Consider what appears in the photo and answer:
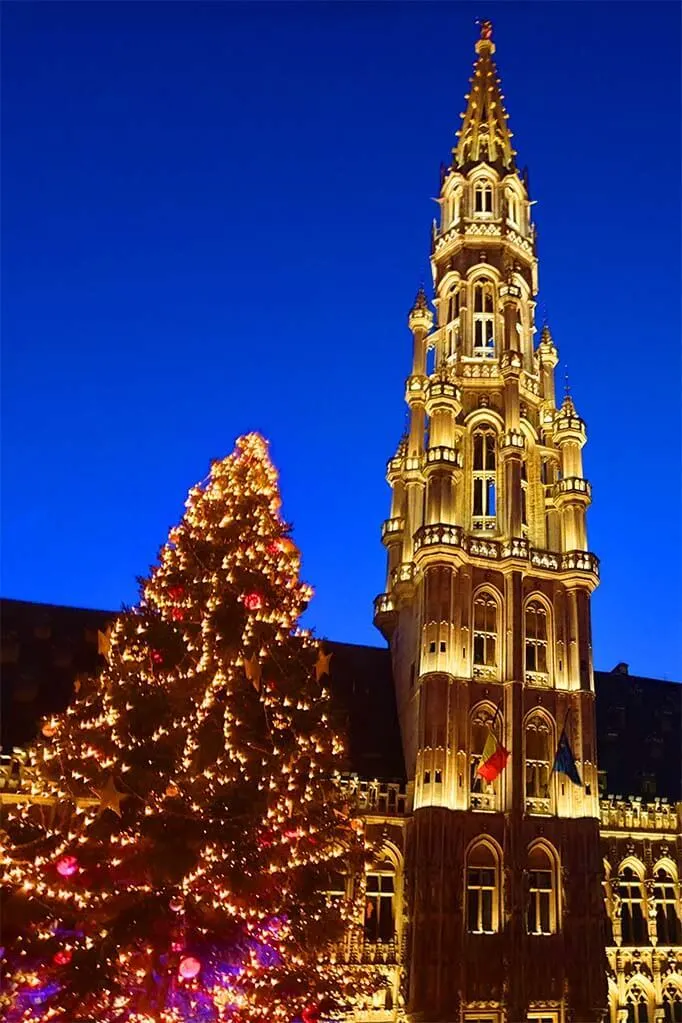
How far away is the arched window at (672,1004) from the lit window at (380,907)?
1189cm

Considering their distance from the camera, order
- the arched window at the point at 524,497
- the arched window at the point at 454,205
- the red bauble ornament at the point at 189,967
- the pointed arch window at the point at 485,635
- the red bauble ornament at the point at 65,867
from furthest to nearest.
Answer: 1. the arched window at the point at 454,205
2. the arched window at the point at 524,497
3. the pointed arch window at the point at 485,635
4. the red bauble ornament at the point at 65,867
5. the red bauble ornament at the point at 189,967

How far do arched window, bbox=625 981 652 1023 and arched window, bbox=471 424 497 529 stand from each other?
2012cm

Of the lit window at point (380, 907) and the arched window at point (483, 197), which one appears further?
the arched window at point (483, 197)

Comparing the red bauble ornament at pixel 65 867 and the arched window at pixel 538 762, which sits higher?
the arched window at pixel 538 762

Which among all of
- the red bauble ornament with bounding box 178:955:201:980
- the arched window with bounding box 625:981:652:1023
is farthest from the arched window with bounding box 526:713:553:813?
the red bauble ornament with bounding box 178:955:201:980

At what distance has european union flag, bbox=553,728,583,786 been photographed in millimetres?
36531

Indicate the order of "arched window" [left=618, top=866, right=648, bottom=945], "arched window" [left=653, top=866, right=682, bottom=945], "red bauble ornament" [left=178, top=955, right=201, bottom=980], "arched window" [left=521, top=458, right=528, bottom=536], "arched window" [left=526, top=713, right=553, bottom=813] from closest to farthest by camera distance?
1. "red bauble ornament" [left=178, top=955, right=201, bottom=980]
2. "arched window" [left=526, top=713, right=553, bottom=813]
3. "arched window" [left=618, top=866, right=648, bottom=945]
4. "arched window" [left=653, top=866, right=682, bottom=945]
5. "arched window" [left=521, top=458, right=528, bottom=536]

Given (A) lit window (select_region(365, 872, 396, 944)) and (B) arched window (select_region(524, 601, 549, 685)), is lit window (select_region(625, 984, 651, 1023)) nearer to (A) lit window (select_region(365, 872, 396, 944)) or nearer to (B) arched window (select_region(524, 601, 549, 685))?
(A) lit window (select_region(365, 872, 396, 944))

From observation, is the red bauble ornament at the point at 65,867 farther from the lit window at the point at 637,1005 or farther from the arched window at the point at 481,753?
the lit window at the point at 637,1005

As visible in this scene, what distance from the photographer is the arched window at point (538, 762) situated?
3853cm

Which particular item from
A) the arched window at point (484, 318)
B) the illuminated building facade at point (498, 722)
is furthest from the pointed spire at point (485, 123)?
the arched window at point (484, 318)

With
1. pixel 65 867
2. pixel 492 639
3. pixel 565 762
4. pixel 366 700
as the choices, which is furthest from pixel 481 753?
pixel 65 867

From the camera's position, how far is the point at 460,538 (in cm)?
4094

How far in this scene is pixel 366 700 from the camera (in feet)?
143
